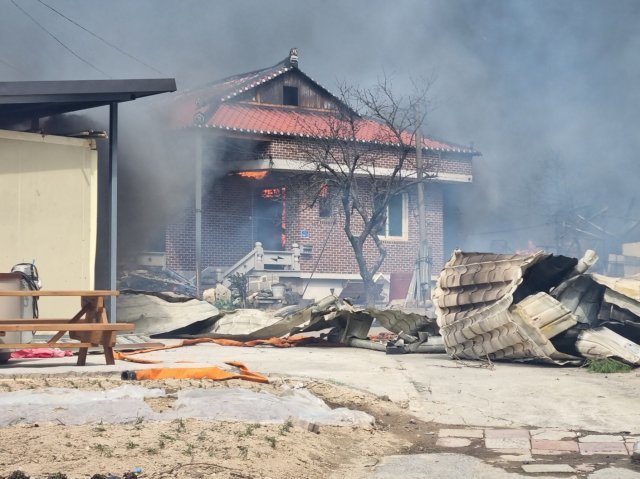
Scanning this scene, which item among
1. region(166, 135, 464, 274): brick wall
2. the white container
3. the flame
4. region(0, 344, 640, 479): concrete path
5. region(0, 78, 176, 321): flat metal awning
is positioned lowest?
region(0, 344, 640, 479): concrete path

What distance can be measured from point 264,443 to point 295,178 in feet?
64.2

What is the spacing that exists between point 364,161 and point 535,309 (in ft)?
53.0

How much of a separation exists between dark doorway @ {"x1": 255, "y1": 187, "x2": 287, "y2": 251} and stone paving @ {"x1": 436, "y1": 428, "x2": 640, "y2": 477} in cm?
1910

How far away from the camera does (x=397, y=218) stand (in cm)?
2630

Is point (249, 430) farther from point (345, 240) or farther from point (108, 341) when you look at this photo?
point (345, 240)

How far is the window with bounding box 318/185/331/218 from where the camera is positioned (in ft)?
78.0

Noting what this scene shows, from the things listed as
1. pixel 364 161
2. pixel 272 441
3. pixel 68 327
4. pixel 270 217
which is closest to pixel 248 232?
pixel 270 217

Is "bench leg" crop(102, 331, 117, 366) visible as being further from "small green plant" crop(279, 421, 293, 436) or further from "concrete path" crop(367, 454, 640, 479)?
"concrete path" crop(367, 454, 640, 479)

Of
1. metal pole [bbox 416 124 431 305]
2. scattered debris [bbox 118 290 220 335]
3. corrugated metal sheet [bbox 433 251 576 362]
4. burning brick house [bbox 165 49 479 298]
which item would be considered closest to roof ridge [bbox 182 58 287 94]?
burning brick house [bbox 165 49 479 298]

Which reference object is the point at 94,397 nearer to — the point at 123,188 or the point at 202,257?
the point at 123,188

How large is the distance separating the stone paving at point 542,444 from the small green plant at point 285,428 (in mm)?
900

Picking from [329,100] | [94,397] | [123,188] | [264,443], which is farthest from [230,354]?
[329,100]

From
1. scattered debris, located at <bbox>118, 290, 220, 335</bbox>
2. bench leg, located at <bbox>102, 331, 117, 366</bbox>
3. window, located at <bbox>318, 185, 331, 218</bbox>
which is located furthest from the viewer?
window, located at <bbox>318, 185, 331, 218</bbox>

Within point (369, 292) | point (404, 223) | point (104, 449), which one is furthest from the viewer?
point (404, 223)
